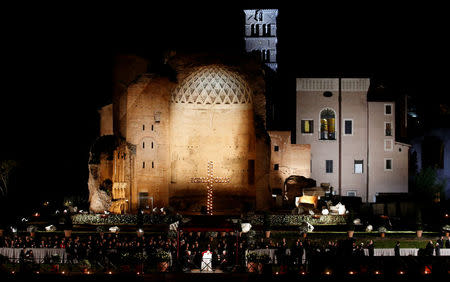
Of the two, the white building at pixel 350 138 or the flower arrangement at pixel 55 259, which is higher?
the white building at pixel 350 138

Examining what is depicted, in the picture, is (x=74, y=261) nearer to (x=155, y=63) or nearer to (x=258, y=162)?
(x=258, y=162)

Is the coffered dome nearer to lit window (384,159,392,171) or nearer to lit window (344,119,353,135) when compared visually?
lit window (344,119,353,135)

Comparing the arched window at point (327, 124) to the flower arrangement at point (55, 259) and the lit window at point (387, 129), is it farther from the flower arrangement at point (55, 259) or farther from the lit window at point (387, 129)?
the flower arrangement at point (55, 259)

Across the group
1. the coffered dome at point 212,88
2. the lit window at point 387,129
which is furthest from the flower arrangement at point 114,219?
the lit window at point 387,129

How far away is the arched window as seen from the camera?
51562 mm

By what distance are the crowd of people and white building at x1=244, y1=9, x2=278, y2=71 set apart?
116 feet

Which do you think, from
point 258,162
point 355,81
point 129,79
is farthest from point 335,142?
point 129,79

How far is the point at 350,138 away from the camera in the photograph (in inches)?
2018

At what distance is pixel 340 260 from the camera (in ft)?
76.8

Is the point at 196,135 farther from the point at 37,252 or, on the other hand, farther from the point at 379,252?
the point at 379,252

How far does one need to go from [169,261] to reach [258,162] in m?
20.5

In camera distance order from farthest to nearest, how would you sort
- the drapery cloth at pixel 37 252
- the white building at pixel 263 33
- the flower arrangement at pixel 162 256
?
the white building at pixel 263 33
the drapery cloth at pixel 37 252
the flower arrangement at pixel 162 256

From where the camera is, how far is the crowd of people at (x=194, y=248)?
25844 mm

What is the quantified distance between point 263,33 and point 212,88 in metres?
19.7
